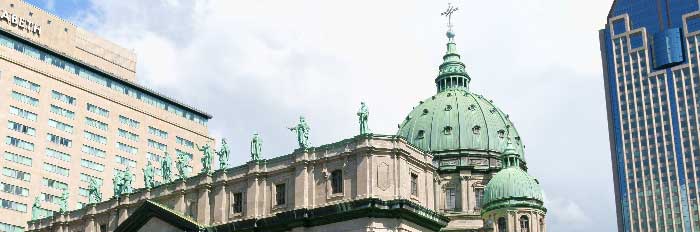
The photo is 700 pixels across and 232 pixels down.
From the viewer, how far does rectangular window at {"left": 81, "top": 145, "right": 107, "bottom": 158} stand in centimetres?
14188

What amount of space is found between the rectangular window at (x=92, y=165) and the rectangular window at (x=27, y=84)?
12324mm

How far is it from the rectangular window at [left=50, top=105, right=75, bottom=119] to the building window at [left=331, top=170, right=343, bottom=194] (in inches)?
Answer: 2571

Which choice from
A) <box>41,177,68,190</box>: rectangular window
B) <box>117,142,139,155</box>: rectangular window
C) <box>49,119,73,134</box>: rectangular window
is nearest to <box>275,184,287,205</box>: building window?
<box>41,177,68,190</box>: rectangular window

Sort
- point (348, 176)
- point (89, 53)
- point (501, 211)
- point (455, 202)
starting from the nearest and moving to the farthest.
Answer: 1. point (348, 176)
2. point (501, 211)
3. point (455, 202)
4. point (89, 53)

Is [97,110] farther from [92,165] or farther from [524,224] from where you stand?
[524,224]

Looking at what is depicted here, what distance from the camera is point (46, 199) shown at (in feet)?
446

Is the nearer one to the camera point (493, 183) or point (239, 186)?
point (239, 186)

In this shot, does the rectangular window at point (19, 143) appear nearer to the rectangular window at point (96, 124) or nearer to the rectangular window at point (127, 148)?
the rectangular window at point (96, 124)

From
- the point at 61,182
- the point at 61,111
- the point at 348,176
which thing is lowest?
the point at 348,176

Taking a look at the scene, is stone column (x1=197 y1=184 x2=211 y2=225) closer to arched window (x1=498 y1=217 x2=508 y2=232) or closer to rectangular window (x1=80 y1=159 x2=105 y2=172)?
arched window (x1=498 y1=217 x2=508 y2=232)

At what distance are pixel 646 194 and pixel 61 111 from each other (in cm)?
11707

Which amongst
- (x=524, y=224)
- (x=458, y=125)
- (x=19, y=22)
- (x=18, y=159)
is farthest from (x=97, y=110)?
Result: (x=524, y=224)

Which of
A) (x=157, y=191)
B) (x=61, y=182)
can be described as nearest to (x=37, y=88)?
(x=61, y=182)

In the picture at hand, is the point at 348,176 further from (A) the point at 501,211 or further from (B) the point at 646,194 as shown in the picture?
(B) the point at 646,194
